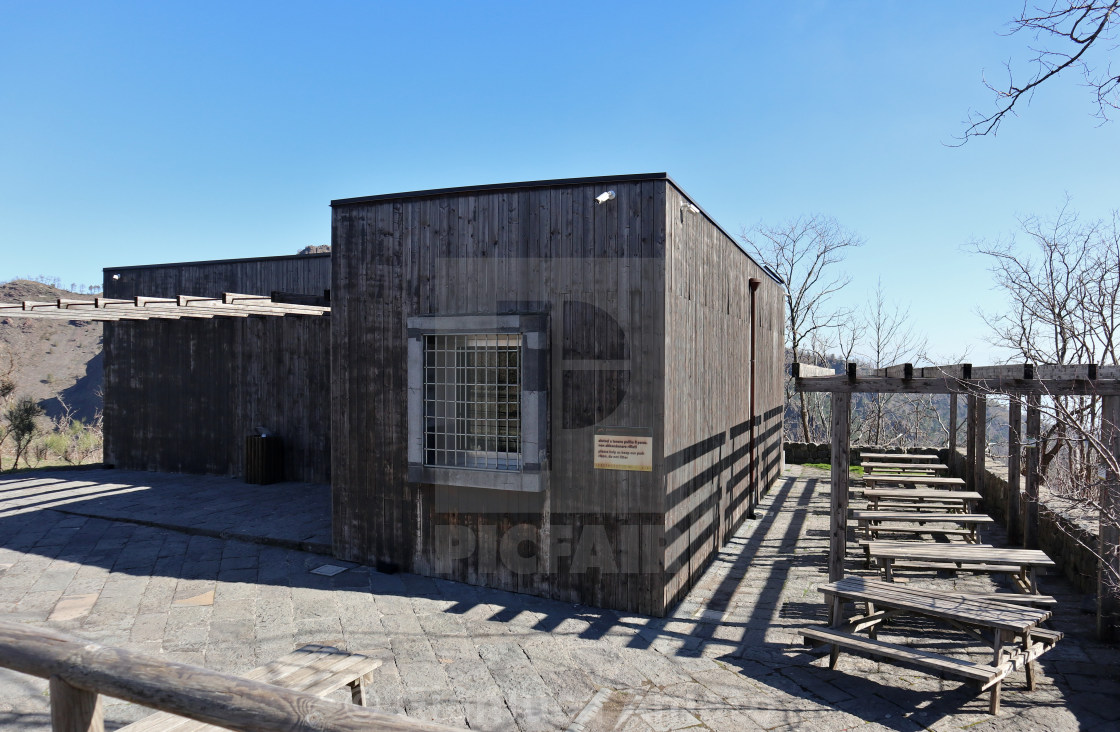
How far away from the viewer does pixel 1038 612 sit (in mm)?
4699

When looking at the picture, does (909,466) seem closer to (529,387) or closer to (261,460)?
(529,387)

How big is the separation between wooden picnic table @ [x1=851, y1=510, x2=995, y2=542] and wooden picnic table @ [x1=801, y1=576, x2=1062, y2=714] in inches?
91.8

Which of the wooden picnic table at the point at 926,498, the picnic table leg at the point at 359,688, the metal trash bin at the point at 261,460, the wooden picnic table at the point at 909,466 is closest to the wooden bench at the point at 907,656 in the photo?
the picnic table leg at the point at 359,688

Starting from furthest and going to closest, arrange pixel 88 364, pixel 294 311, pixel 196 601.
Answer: pixel 88 364 → pixel 294 311 → pixel 196 601

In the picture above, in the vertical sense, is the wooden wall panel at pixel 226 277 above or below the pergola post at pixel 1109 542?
above

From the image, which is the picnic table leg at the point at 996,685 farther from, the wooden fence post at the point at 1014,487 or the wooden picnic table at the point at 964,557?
the wooden fence post at the point at 1014,487

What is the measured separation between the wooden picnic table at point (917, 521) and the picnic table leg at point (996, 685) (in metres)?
3.14

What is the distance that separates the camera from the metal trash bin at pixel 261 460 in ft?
34.7

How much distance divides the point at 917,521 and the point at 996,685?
3.78m

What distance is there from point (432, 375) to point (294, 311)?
12.1 feet

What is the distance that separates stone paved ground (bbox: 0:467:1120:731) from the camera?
13.5 ft

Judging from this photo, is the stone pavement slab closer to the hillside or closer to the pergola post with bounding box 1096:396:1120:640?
the pergola post with bounding box 1096:396:1120:640

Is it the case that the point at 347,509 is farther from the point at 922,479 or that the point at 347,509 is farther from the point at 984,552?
the point at 922,479

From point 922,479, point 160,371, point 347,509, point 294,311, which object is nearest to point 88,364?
point 160,371
